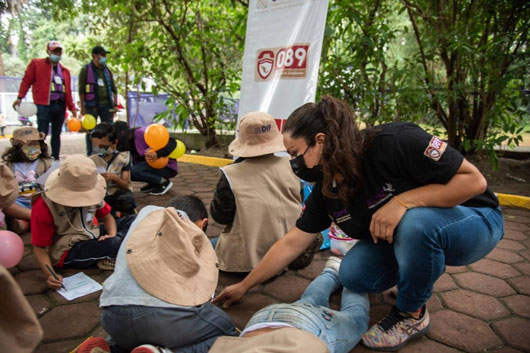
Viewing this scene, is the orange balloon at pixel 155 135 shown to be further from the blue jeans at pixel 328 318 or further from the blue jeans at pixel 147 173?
the blue jeans at pixel 328 318

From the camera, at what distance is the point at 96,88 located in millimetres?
5230

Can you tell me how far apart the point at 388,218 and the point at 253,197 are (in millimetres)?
796

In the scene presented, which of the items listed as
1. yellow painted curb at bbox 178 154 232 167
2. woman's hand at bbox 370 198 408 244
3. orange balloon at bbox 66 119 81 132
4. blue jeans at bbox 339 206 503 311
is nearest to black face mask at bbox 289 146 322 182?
woman's hand at bbox 370 198 408 244

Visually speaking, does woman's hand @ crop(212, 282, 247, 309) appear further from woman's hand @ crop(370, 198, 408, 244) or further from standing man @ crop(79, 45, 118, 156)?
standing man @ crop(79, 45, 118, 156)

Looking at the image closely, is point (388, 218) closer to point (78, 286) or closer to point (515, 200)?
point (78, 286)

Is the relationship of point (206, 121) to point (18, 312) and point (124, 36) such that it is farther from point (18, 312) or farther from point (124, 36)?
point (18, 312)

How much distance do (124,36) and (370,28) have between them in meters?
6.27

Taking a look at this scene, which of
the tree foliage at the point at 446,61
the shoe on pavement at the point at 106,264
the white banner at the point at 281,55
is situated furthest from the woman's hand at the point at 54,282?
the tree foliage at the point at 446,61

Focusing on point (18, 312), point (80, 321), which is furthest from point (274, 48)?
point (18, 312)

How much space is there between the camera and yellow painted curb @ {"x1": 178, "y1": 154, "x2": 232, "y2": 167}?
5896 mm

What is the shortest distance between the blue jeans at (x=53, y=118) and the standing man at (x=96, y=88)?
0.95 feet

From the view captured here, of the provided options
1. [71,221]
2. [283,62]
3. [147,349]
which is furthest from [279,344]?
[283,62]

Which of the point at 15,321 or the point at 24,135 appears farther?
the point at 24,135

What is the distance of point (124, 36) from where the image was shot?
8312 mm
